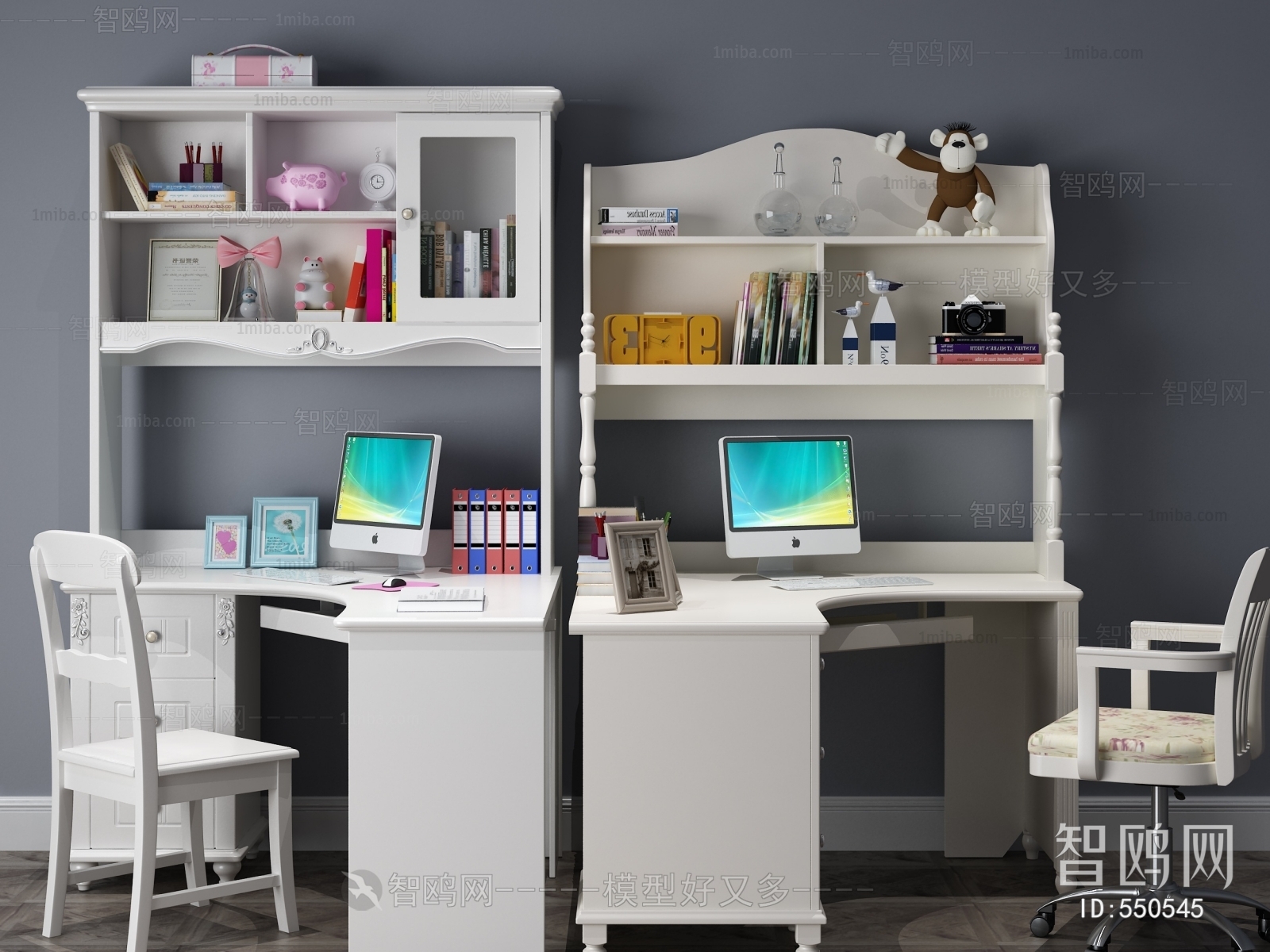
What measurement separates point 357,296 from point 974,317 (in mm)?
1692

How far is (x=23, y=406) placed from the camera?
337cm

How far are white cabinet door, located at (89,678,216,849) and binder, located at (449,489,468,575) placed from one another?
2.29 feet

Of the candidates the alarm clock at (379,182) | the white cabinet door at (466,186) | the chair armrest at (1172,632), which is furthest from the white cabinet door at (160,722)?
the chair armrest at (1172,632)

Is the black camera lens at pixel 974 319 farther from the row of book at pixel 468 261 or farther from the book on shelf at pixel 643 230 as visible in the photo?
the row of book at pixel 468 261

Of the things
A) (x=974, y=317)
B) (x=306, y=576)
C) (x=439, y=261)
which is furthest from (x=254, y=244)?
(x=974, y=317)

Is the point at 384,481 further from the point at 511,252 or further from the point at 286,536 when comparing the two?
the point at 511,252

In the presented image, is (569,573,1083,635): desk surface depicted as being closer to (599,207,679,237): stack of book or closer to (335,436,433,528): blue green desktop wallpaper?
(335,436,433,528): blue green desktop wallpaper

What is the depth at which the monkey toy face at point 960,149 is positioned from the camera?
3156mm

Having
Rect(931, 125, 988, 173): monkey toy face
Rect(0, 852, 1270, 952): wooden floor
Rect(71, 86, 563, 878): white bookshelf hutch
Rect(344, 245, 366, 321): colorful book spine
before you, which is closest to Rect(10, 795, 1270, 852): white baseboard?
Rect(0, 852, 1270, 952): wooden floor

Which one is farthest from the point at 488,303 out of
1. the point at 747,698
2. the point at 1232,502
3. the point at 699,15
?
the point at 1232,502

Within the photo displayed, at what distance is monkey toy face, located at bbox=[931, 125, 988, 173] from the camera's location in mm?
3156

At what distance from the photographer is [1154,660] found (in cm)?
241

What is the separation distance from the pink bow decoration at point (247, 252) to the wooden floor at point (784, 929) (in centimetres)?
168

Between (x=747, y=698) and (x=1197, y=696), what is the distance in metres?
1.66
